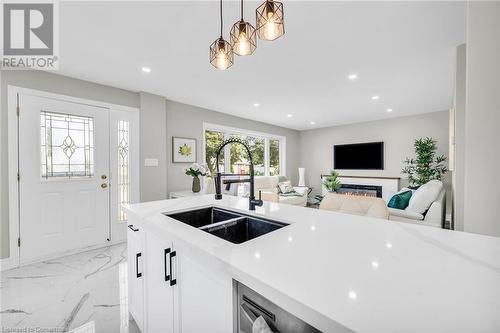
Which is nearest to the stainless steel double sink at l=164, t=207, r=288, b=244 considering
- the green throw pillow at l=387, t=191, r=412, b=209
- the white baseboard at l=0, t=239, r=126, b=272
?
the white baseboard at l=0, t=239, r=126, b=272

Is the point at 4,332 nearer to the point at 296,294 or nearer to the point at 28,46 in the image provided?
the point at 296,294

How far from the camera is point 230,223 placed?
1.25 meters

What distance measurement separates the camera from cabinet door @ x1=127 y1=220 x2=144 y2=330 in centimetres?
134

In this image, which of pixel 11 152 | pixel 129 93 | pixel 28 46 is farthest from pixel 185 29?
pixel 11 152

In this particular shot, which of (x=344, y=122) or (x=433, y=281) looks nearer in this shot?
(x=433, y=281)

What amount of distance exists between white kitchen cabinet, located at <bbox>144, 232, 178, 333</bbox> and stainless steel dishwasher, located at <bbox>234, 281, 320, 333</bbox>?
1.48 ft

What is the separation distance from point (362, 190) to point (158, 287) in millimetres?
5808

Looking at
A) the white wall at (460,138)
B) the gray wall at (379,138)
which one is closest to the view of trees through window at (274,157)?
the gray wall at (379,138)

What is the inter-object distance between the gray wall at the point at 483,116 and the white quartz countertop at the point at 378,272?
51 cm

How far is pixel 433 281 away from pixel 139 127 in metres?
3.70

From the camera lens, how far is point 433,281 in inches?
22.2

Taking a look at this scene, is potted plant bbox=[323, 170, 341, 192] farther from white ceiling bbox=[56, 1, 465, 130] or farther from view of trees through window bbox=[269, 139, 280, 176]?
white ceiling bbox=[56, 1, 465, 130]

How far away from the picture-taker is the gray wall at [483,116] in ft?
3.72

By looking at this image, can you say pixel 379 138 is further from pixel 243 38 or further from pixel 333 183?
pixel 243 38
